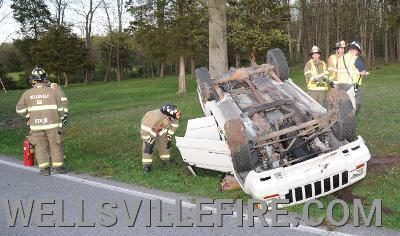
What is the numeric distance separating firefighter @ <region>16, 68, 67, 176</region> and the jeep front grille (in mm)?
4281

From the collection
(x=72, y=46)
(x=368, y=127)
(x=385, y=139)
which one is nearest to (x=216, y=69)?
(x=368, y=127)

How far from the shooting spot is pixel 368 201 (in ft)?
18.4

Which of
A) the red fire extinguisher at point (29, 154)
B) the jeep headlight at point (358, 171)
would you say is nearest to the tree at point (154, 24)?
the red fire extinguisher at point (29, 154)

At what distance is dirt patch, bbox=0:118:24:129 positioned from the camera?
14941 mm

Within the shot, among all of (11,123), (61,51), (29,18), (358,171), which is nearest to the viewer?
(358,171)

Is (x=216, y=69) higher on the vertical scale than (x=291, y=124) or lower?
higher

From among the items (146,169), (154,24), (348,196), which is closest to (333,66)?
(348,196)

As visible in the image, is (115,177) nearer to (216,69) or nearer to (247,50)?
(216,69)

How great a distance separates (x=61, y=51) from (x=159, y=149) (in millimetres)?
39184

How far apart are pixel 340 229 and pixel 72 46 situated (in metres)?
43.8

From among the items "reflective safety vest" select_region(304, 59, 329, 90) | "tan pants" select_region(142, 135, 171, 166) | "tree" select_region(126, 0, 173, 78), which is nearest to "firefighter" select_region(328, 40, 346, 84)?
"reflective safety vest" select_region(304, 59, 329, 90)

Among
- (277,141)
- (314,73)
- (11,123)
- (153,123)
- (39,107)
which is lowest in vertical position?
(11,123)

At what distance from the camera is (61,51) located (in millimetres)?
44531

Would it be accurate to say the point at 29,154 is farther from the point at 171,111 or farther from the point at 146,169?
the point at 171,111
